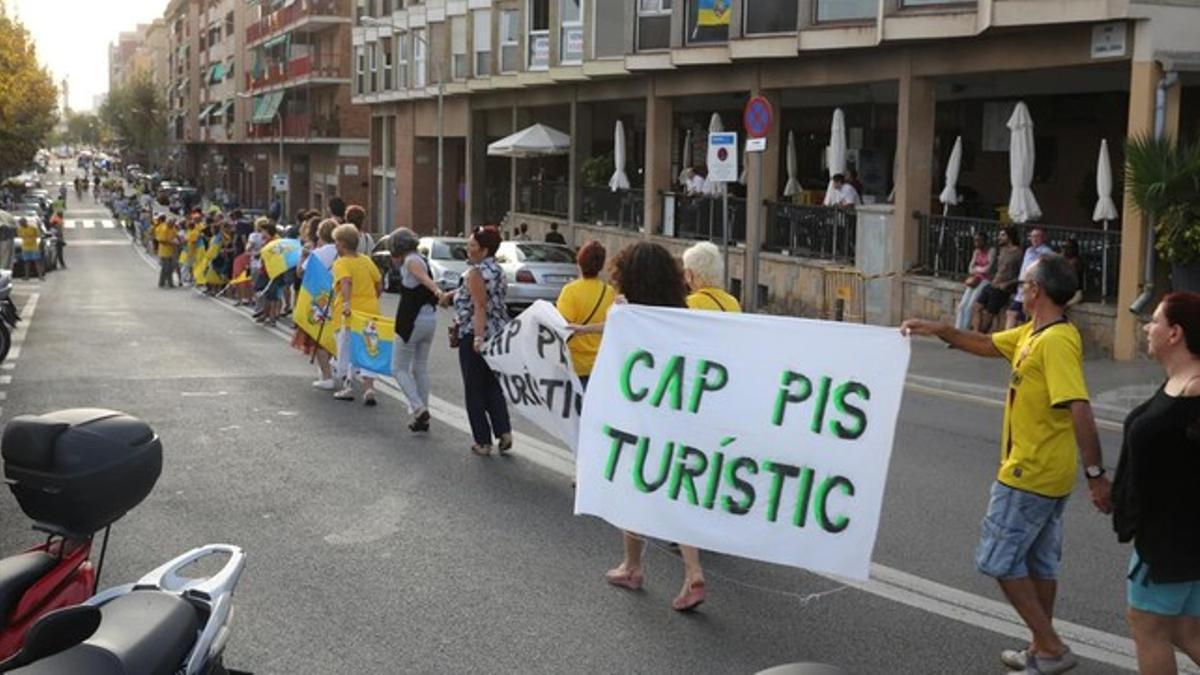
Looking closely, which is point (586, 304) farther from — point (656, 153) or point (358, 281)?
point (656, 153)

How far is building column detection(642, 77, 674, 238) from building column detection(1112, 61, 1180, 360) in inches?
590

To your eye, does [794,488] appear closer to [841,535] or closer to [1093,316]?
[841,535]

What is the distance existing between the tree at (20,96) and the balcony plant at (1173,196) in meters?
29.3

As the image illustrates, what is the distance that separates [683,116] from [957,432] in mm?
26653

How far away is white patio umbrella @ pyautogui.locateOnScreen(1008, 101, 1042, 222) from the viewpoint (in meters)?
20.9

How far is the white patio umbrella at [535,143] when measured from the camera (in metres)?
37.9

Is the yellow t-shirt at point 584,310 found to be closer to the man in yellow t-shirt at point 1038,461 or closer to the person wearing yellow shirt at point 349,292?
the man in yellow t-shirt at point 1038,461

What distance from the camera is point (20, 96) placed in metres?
44.8

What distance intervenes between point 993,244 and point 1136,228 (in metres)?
3.05

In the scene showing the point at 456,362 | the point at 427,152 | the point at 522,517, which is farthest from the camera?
the point at 427,152

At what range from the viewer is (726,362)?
6367 mm

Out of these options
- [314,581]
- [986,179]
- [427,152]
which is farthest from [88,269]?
[314,581]

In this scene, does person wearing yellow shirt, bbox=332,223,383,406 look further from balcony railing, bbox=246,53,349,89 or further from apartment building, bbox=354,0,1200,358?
balcony railing, bbox=246,53,349,89

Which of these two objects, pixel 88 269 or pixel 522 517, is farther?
pixel 88 269
